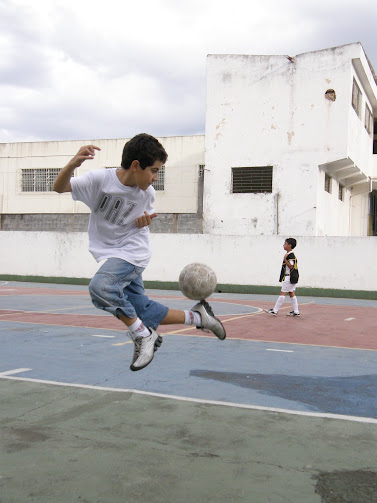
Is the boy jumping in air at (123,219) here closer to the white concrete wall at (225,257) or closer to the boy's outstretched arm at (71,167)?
the boy's outstretched arm at (71,167)

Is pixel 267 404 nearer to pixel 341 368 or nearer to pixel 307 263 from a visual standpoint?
pixel 341 368

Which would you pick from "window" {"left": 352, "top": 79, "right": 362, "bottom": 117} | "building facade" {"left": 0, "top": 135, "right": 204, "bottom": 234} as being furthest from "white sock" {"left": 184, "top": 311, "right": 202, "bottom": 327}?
"window" {"left": 352, "top": 79, "right": 362, "bottom": 117}

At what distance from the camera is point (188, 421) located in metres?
4.39

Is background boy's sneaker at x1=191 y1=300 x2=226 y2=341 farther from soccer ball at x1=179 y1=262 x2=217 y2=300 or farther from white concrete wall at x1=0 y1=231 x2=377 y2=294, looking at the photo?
white concrete wall at x1=0 y1=231 x2=377 y2=294

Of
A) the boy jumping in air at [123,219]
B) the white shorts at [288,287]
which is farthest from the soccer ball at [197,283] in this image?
the white shorts at [288,287]

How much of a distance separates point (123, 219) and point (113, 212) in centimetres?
10

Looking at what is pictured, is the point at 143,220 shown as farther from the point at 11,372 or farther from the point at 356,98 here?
the point at 356,98

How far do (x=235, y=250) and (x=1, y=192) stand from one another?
16562 mm

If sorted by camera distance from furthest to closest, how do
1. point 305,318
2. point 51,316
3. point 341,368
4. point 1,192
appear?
point 1,192 → point 305,318 → point 51,316 → point 341,368

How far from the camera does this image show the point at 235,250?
78.7ft

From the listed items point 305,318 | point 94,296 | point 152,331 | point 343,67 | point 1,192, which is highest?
point 343,67

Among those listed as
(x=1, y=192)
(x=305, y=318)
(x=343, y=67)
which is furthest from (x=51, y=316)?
(x=1, y=192)

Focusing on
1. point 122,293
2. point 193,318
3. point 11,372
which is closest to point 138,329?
point 122,293

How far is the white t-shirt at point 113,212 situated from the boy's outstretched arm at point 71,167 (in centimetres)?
9
